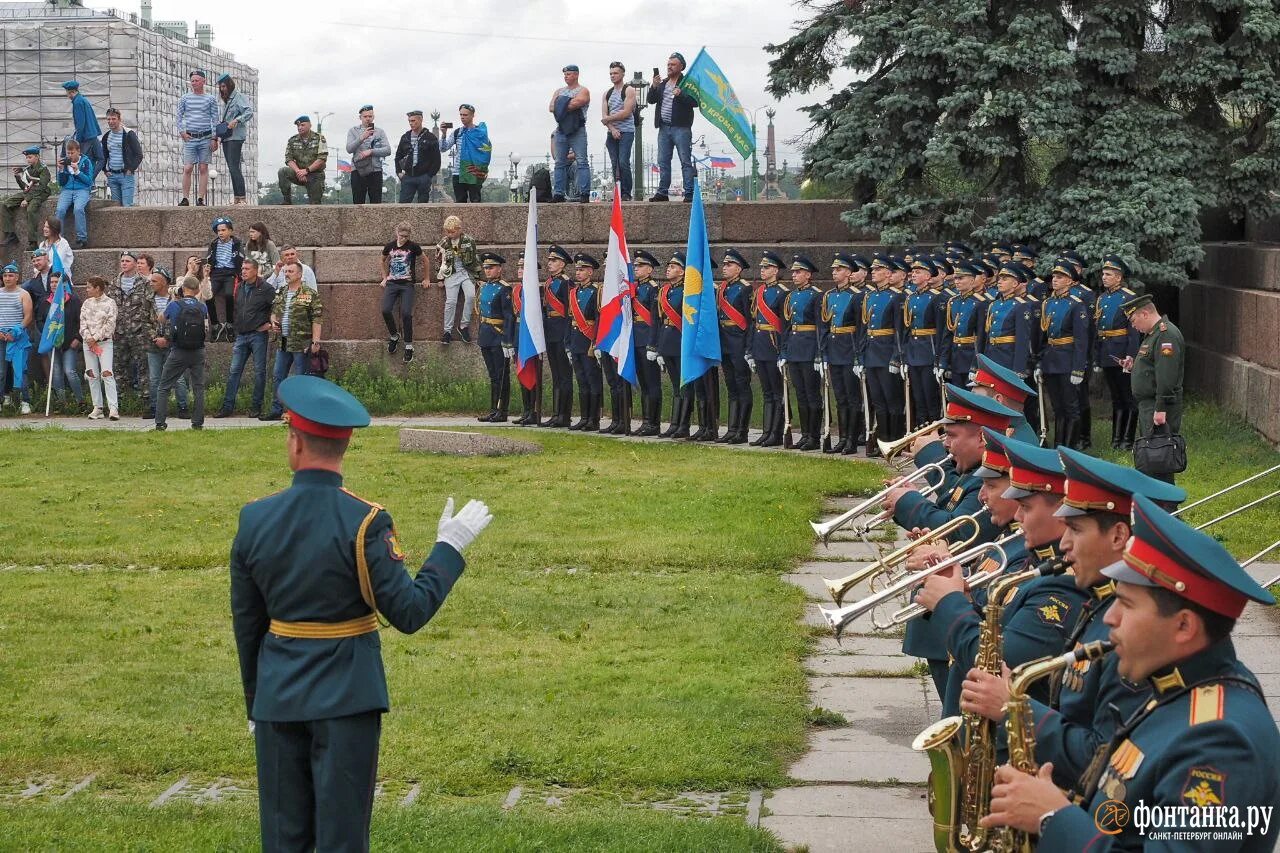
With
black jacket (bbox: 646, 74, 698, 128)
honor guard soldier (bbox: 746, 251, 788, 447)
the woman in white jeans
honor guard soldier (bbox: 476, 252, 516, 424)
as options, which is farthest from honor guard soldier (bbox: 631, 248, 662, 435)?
the woman in white jeans

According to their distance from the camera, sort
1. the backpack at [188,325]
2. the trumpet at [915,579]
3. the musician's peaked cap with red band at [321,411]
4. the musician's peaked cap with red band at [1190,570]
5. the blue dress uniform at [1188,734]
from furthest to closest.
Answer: the backpack at [188,325], the trumpet at [915,579], the musician's peaked cap with red band at [321,411], the musician's peaked cap with red band at [1190,570], the blue dress uniform at [1188,734]

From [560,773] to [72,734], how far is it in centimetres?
257

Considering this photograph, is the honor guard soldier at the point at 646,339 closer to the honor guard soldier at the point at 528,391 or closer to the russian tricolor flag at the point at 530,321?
the russian tricolor flag at the point at 530,321

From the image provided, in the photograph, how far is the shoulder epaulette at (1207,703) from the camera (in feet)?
11.5

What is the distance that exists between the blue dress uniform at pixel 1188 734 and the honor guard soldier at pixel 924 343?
14734 mm

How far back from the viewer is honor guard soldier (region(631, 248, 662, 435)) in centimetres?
2119

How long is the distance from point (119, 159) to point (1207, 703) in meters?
26.2

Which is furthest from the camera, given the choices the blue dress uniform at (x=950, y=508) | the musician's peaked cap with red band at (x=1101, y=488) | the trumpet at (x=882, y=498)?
the trumpet at (x=882, y=498)

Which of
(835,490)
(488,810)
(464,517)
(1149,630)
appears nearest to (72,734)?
(488,810)

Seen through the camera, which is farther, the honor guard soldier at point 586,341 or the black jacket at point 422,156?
the black jacket at point 422,156

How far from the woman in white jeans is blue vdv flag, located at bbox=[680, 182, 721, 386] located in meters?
7.80

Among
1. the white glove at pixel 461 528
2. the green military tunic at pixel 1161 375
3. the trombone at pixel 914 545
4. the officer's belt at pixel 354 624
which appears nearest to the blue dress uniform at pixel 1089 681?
the trombone at pixel 914 545

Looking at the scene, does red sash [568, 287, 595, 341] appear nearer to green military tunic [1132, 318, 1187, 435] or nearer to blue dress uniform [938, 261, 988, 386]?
blue dress uniform [938, 261, 988, 386]

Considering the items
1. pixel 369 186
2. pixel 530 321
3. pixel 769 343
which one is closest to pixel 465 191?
pixel 369 186
